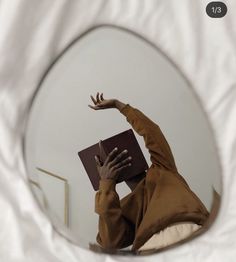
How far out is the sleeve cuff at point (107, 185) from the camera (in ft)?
2.31

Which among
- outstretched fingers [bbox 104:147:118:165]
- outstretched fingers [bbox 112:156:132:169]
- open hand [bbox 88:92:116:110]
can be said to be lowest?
outstretched fingers [bbox 112:156:132:169]

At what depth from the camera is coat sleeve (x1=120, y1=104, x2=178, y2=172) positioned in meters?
0.71

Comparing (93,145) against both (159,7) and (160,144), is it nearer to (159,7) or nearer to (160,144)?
(160,144)

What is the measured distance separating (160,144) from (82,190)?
0.11m

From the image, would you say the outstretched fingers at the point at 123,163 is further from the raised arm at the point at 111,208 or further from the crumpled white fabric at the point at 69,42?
the crumpled white fabric at the point at 69,42

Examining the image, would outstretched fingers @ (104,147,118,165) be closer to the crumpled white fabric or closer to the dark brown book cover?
the dark brown book cover

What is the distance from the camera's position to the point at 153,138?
0.71 metres

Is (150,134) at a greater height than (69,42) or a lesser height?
lesser

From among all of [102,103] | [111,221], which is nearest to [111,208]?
[111,221]

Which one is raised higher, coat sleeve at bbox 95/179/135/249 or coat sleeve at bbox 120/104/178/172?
coat sleeve at bbox 120/104/178/172

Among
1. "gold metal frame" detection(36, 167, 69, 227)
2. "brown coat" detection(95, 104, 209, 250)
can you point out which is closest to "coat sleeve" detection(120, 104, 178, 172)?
"brown coat" detection(95, 104, 209, 250)

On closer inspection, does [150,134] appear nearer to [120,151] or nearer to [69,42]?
[120,151]

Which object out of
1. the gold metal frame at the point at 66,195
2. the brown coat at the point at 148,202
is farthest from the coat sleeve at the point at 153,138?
the gold metal frame at the point at 66,195

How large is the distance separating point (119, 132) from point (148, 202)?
0.09 meters
